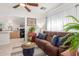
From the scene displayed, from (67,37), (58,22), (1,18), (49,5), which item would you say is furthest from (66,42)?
(1,18)

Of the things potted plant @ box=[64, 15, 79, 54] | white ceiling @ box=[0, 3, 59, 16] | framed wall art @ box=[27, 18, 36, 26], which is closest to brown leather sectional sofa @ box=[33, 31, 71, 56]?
potted plant @ box=[64, 15, 79, 54]

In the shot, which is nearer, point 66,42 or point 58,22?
point 66,42

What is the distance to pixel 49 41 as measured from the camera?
2.96 meters

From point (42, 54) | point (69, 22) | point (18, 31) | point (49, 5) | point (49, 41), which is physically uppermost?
point (49, 5)

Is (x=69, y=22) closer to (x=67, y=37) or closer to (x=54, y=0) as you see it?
(x=67, y=37)

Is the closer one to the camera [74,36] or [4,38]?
[74,36]

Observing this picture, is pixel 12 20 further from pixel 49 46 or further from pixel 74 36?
pixel 74 36

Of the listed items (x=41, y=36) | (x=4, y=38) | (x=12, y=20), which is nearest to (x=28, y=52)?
(x=41, y=36)

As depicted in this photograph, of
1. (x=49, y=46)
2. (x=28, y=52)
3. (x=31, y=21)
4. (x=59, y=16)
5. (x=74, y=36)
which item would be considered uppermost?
(x=59, y=16)

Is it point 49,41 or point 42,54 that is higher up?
point 49,41

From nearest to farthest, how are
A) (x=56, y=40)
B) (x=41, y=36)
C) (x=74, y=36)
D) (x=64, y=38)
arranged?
1. (x=74, y=36)
2. (x=64, y=38)
3. (x=56, y=40)
4. (x=41, y=36)

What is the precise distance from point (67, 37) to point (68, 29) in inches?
6.2

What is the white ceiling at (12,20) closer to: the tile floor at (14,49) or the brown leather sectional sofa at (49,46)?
the tile floor at (14,49)

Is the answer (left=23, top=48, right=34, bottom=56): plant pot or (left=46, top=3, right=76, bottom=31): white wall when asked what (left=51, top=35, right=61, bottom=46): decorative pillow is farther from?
(left=23, top=48, right=34, bottom=56): plant pot
